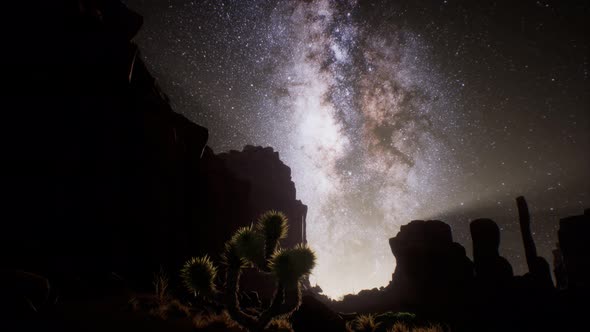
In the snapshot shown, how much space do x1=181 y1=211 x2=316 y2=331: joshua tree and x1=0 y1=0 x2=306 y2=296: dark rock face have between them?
396 cm

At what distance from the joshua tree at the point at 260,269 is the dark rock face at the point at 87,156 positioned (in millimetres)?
3957

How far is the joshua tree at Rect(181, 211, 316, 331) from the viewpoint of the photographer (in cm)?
613

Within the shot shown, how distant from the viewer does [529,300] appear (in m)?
22.5

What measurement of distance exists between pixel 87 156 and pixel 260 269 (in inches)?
319

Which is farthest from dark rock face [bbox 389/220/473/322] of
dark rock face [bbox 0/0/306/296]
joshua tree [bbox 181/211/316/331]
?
joshua tree [bbox 181/211/316/331]

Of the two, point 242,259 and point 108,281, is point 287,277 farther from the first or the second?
point 108,281

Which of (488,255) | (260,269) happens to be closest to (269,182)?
(488,255)

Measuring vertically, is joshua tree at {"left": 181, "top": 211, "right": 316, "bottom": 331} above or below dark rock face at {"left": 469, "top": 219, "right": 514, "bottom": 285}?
below

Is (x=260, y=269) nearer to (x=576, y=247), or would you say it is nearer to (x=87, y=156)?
(x=87, y=156)

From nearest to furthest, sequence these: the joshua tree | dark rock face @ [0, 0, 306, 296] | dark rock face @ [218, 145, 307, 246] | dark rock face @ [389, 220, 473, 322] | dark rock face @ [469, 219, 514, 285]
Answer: the joshua tree
dark rock face @ [0, 0, 306, 296]
dark rock face @ [469, 219, 514, 285]
dark rock face @ [389, 220, 473, 322]
dark rock face @ [218, 145, 307, 246]

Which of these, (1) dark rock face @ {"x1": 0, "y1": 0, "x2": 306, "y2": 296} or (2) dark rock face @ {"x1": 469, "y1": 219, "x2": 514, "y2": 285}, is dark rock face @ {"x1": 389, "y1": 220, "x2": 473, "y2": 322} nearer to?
(2) dark rock face @ {"x1": 469, "y1": 219, "x2": 514, "y2": 285}

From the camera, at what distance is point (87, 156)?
10.5 meters

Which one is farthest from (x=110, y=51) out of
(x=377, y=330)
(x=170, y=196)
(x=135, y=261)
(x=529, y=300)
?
(x=529, y=300)

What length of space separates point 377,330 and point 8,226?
37.8ft
